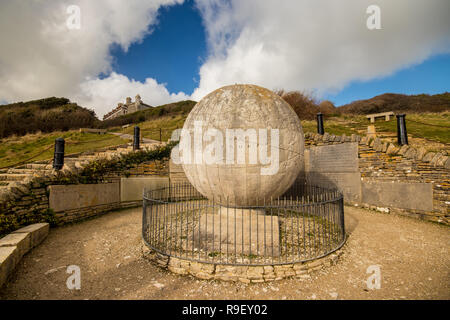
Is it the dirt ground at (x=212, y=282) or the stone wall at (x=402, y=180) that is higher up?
the stone wall at (x=402, y=180)

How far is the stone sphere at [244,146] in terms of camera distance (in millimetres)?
4762

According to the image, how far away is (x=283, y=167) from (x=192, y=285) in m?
3.24

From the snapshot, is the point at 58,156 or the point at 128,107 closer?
the point at 58,156

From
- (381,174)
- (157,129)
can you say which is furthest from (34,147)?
(381,174)

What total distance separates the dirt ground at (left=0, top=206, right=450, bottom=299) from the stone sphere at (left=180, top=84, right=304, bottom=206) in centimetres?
207

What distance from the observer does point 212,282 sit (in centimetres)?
379

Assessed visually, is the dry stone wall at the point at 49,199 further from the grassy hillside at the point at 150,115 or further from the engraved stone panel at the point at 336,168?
the grassy hillside at the point at 150,115

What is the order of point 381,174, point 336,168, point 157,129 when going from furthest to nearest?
point 157,129 → point 336,168 → point 381,174

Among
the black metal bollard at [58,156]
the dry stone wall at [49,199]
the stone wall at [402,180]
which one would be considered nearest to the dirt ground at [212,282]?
the dry stone wall at [49,199]

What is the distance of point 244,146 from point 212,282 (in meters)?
2.86

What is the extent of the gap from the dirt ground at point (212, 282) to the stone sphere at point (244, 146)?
6.80 feet

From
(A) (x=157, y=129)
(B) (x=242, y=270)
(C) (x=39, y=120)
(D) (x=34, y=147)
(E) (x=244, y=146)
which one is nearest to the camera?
(B) (x=242, y=270)

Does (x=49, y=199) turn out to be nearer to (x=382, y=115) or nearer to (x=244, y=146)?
(x=244, y=146)
